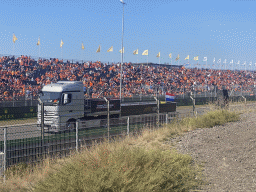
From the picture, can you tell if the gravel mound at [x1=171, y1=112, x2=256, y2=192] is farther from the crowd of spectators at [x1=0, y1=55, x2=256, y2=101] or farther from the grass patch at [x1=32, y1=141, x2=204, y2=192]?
the crowd of spectators at [x1=0, y1=55, x2=256, y2=101]

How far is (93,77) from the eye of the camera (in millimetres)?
39719

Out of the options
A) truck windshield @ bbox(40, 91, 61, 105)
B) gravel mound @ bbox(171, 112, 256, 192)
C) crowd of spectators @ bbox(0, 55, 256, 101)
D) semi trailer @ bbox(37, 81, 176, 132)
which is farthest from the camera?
crowd of spectators @ bbox(0, 55, 256, 101)

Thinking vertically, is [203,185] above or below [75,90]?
below

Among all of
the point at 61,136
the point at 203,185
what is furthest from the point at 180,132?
the point at 203,185

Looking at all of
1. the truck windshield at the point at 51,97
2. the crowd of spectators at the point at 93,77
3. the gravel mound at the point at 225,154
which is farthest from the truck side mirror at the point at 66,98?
the gravel mound at the point at 225,154

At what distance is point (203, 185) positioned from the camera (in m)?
6.25

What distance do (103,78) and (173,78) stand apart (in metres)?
14.9

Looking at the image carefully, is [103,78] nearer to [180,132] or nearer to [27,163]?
[180,132]

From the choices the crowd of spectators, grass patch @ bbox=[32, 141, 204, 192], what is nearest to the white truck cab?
the crowd of spectators

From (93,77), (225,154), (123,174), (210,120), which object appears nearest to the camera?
(123,174)

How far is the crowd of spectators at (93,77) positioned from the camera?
29.2 meters

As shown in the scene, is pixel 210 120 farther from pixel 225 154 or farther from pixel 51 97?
pixel 51 97

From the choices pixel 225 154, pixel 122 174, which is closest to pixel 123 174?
pixel 122 174

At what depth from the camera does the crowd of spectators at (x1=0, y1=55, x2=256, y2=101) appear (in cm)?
2920
